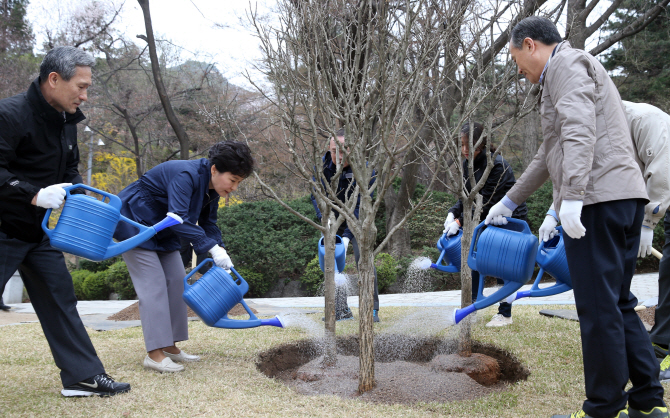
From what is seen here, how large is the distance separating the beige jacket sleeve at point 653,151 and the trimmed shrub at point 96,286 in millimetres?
8962

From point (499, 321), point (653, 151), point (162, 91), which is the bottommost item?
point (499, 321)

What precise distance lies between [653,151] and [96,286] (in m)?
9.29

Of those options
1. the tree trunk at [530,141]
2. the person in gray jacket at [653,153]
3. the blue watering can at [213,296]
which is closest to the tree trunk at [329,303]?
the blue watering can at [213,296]

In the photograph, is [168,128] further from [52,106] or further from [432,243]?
[52,106]

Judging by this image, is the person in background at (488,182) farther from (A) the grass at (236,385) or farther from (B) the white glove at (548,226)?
(B) the white glove at (548,226)

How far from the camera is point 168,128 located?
42.7 ft

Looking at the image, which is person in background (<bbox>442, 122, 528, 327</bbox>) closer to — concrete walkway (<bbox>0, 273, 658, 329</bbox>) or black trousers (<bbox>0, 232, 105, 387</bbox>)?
concrete walkway (<bbox>0, 273, 658, 329</bbox>)

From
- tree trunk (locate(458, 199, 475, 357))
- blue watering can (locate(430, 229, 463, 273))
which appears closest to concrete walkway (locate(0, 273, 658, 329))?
blue watering can (locate(430, 229, 463, 273))

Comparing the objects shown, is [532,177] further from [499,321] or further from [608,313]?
[499,321]

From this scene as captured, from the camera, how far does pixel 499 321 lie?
3.94 meters

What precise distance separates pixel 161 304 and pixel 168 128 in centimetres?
1098

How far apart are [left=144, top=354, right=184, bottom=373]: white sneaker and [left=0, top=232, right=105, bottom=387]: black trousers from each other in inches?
16.5

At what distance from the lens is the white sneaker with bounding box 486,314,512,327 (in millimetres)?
3908

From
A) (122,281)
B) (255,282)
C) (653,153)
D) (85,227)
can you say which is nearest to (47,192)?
(85,227)
